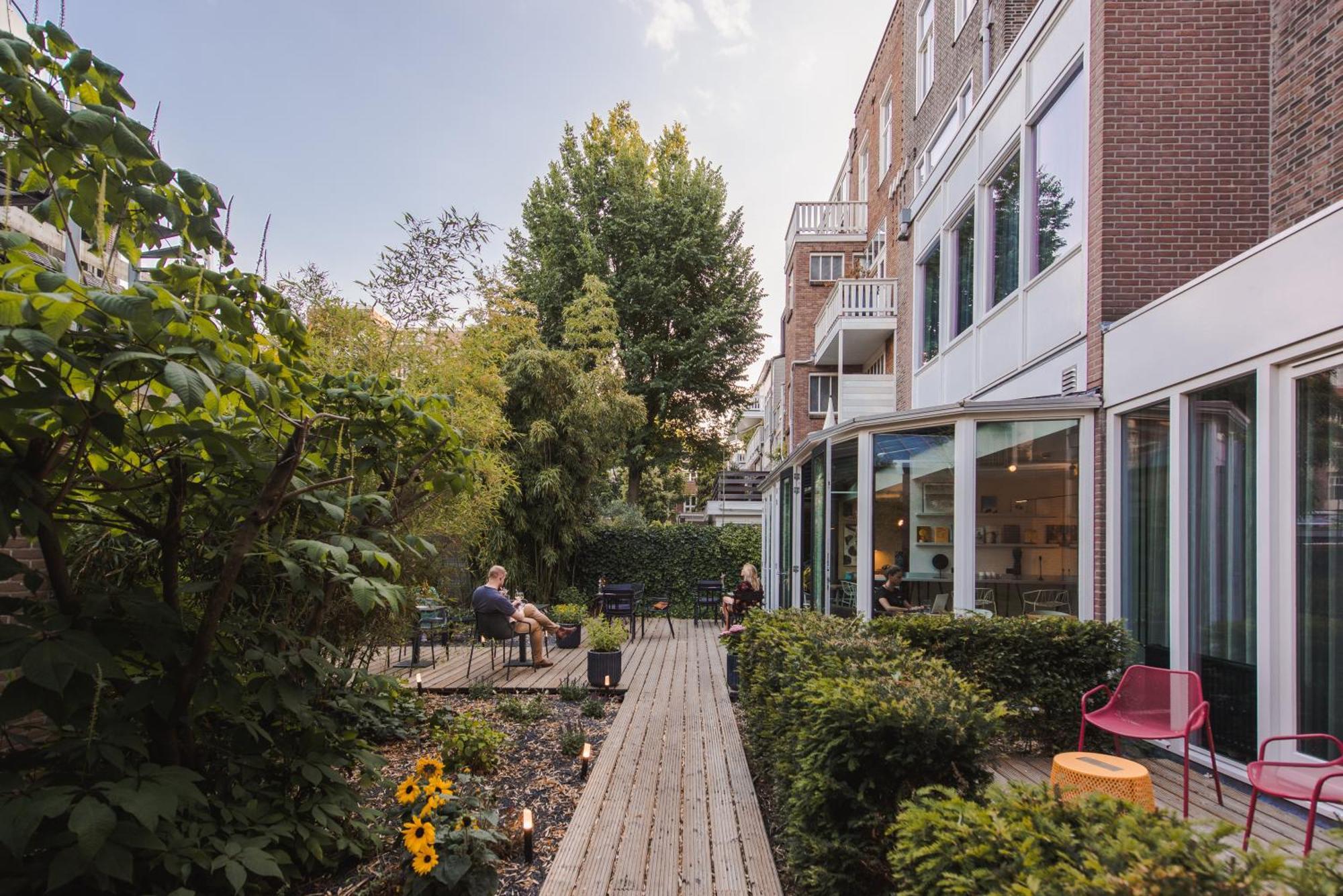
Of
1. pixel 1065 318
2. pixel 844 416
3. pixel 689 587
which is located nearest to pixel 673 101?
pixel 844 416

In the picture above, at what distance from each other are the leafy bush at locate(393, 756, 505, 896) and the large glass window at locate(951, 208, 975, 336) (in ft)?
26.9

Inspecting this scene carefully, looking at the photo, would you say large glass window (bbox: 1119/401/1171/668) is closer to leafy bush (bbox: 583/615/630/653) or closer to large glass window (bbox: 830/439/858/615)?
large glass window (bbox: 830/439/858/615)

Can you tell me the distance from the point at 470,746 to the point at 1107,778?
353 centimetres

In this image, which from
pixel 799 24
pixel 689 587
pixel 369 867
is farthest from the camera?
pixel 689 587

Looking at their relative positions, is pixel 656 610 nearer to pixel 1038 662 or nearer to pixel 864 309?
pixel 864 309

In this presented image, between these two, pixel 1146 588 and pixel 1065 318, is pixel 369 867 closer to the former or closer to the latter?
pixel 1146 588

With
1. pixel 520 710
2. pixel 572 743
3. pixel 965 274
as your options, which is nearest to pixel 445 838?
pixel 572 743

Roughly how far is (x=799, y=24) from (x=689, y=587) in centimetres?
1073

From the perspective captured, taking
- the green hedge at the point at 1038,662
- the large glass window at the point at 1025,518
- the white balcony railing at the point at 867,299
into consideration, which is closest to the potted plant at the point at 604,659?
the green hedge at the point at 1038,662

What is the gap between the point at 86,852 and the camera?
178 centimetres

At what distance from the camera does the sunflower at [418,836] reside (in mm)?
2671

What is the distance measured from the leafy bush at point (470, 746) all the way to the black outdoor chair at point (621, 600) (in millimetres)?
5139

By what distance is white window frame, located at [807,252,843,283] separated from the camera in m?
18.1

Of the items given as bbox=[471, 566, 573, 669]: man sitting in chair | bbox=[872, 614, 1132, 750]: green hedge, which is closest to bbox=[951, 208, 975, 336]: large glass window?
bbox=[872, 614, 1132, 750]: green hedge
